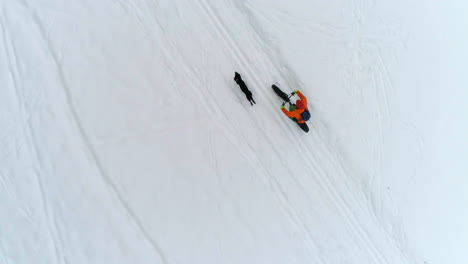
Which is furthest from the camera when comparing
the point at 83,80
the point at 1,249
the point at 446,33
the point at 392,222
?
the point at 446,33

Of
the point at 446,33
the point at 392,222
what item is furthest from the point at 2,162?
the point at 446,33

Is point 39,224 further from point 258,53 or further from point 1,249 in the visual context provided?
point 258,53

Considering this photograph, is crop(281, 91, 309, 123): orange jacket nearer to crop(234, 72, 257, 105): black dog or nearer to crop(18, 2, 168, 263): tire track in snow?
crop(234, 72, 257, 105): black dog

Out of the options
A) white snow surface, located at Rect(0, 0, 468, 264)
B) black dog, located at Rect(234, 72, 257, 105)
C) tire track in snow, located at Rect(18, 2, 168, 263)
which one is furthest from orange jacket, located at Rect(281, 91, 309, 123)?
tire track in snow, located at Rect(18, 2, 168, 263)

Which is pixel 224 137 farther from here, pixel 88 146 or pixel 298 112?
pixel 88 146

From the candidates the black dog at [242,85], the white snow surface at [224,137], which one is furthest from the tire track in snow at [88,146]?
the black dog at [242,85]

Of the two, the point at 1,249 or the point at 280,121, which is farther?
the point at 280,121

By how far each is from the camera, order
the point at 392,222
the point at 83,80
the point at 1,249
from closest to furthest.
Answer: the point at 1,249
the point at 83,80
the point at 392,222

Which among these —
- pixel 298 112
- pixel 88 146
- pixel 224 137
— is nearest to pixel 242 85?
pixel 224 137
